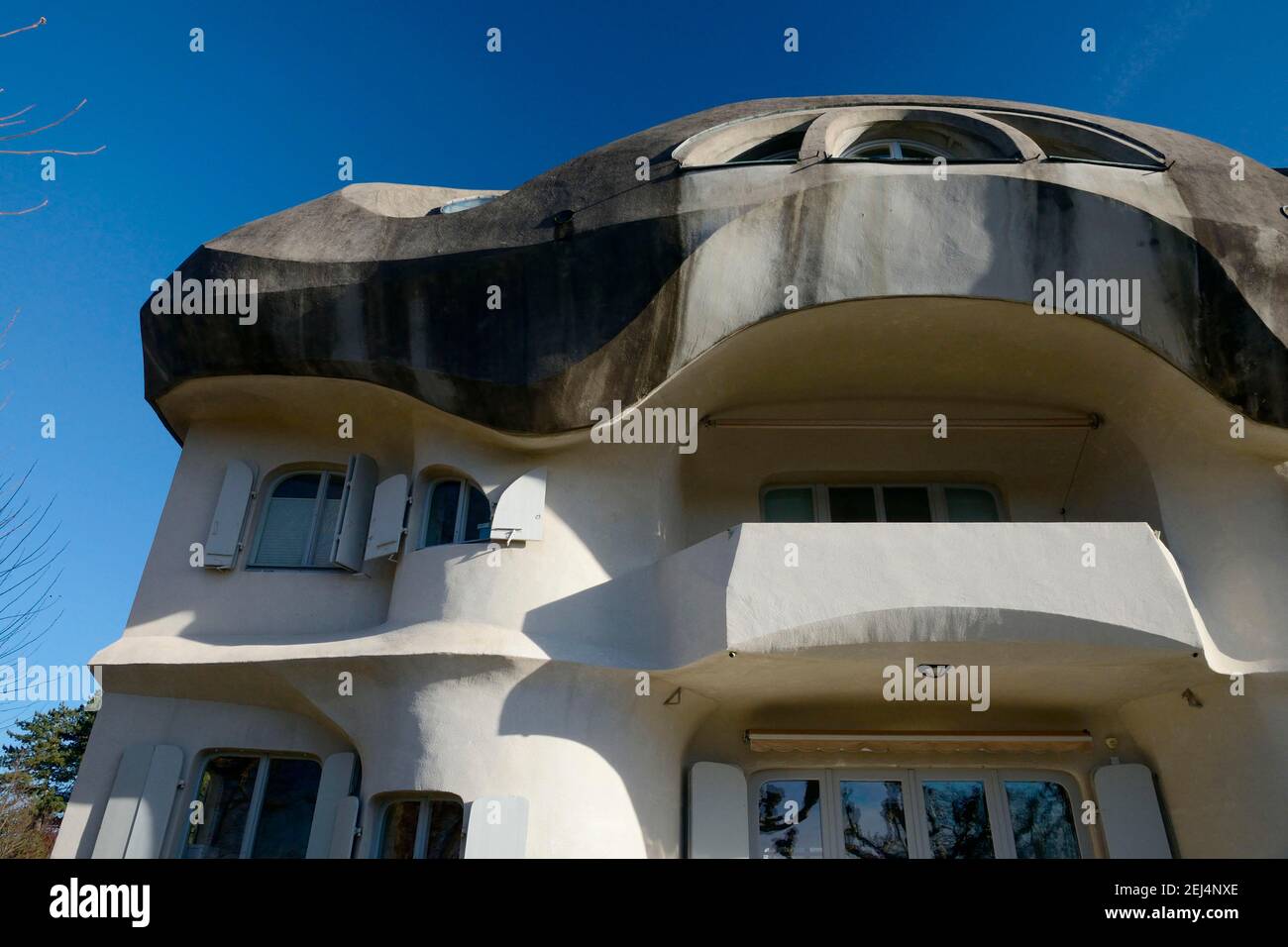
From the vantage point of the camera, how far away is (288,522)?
10.4m

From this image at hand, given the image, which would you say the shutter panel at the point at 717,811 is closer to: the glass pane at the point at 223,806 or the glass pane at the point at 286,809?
the glass pane at the point at 286,809

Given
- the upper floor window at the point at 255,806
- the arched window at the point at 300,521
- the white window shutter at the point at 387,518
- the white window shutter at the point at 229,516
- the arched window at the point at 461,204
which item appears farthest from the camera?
the arched window at the point at 461,204

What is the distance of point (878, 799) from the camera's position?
9.41 meters

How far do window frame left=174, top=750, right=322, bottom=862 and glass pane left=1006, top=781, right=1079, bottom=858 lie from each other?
707 centimetres

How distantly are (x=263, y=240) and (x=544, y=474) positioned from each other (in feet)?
13.5

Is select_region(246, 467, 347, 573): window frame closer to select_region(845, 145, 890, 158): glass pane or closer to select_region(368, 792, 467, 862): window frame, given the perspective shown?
select_region(368, 792, 467, 862): window frame

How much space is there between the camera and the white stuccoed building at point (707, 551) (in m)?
8.04

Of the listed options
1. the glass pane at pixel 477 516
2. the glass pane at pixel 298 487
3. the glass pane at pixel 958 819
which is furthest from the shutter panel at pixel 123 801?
the glass pane at pixel 958 819

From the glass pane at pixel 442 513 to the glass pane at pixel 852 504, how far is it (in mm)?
4597

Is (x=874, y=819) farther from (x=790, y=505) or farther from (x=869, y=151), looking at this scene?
(x=869, y=151)

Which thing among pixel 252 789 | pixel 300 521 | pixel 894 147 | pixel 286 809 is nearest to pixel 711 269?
pixel 894 147

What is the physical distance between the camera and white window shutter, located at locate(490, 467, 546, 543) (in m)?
8.85

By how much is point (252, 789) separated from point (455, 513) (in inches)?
136
